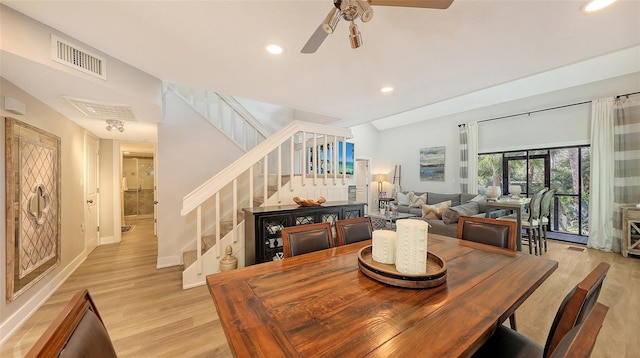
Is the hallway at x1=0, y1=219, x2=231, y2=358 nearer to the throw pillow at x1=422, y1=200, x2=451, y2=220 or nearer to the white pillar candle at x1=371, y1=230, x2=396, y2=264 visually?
the white pillar candle at x1=371, y1=230, x2=396, y2=264

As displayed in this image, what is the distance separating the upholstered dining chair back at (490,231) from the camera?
67.6 inches

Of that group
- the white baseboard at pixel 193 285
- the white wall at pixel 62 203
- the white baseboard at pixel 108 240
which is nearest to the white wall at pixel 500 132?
the white baseboard at pixel 193 285

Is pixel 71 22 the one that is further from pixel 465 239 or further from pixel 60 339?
pixel 465 239

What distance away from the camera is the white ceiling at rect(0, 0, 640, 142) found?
150 cm

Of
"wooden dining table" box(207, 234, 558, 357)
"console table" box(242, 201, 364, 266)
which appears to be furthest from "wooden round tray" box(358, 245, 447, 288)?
"console table" box(242, 201, 364, 266)

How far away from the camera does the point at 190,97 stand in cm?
377

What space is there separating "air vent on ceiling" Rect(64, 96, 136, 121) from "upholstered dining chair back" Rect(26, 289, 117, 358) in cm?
259

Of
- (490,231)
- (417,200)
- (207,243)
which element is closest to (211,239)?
(207,243)

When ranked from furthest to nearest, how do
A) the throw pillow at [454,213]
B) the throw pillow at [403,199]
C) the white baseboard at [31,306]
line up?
the throw pillow at [403,199] → the throw pillow at [454,213] → the white baseboard at [31,306]

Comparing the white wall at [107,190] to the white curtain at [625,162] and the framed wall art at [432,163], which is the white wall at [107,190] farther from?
the white curtain at [625,162]

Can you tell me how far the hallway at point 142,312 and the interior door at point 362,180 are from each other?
5.72 meters

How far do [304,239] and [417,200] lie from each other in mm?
5496

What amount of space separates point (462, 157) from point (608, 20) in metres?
4.71

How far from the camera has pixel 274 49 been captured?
6.47 ft
